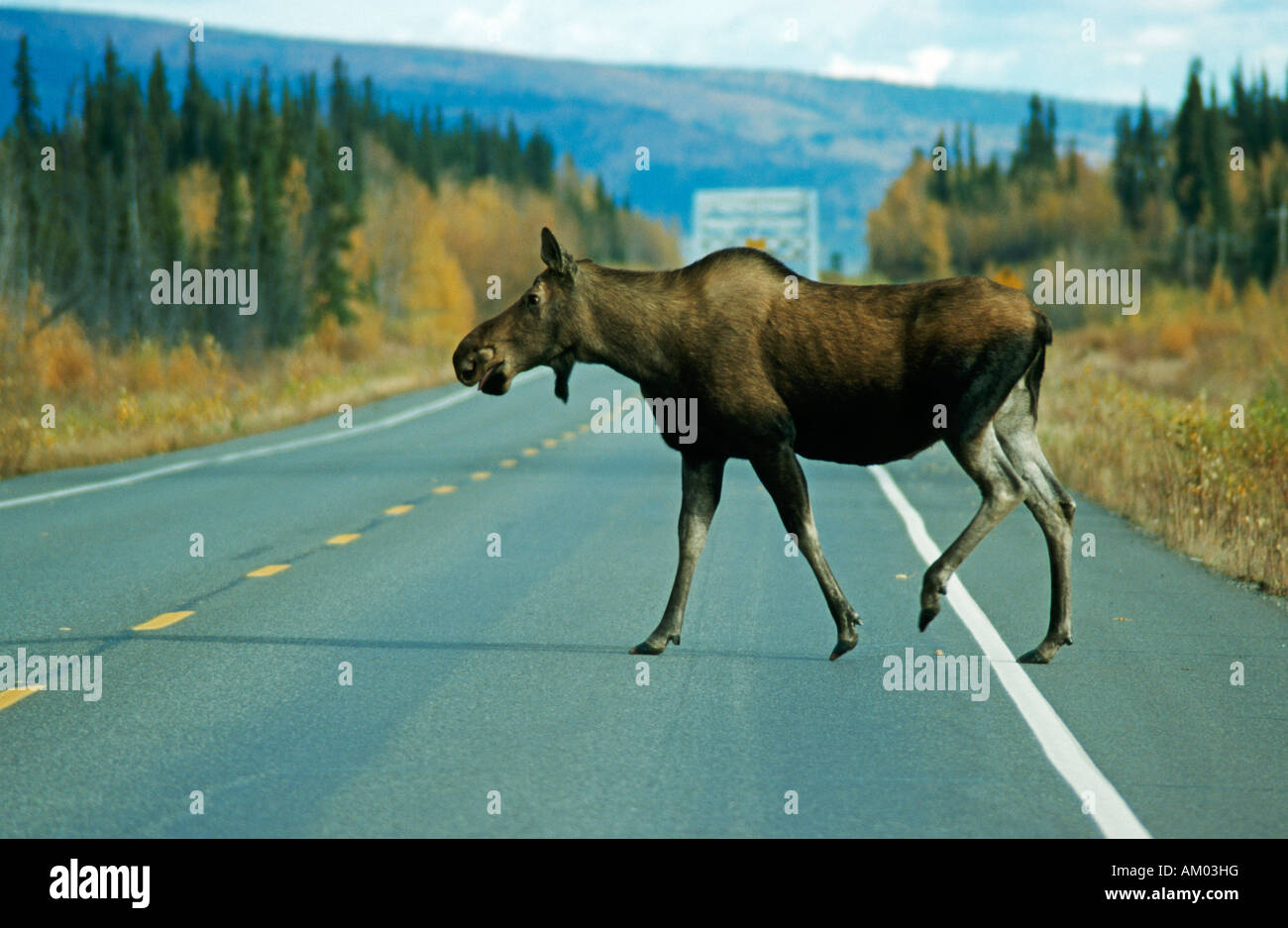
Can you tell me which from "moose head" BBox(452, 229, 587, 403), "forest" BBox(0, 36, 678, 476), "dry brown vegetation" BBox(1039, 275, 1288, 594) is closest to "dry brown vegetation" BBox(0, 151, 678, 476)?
"forest" BBox(0, 36, 678, 476)

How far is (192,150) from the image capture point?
378 feet

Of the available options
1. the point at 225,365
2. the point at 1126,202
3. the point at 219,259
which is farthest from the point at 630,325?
the point at 1126,202

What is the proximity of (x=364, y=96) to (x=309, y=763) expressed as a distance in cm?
14083

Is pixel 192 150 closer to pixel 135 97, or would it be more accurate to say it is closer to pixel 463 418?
pixel 135 97

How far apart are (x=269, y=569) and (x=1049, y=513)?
5381 millimetres

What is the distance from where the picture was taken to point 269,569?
36.7ft

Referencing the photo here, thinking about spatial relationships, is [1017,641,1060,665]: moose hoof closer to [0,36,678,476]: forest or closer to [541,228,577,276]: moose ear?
[541,228,577,276]: moose ear

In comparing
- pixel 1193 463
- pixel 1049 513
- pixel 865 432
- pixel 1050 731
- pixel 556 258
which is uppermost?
pixel 556 258

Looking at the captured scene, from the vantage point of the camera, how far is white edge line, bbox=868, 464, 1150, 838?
17.7ft

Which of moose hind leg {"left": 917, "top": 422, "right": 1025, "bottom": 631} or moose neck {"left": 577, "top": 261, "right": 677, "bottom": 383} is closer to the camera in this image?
moose hind leg {"left": 917, "top": 422, "right": 1025, "bottom": 631}

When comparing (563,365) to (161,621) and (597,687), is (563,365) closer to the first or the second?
(597,687)

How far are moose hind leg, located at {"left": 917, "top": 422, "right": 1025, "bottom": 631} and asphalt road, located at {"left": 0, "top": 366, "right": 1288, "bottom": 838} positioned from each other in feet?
1.50
